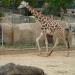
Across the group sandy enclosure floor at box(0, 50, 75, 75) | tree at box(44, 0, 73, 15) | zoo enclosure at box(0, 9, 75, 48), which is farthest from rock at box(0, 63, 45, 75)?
tree at box(44, 0, 73, 15)

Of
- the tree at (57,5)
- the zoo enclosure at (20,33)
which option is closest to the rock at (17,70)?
the zoo enclosure at (20,33)

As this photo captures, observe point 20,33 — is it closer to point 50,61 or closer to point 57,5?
point 50,61

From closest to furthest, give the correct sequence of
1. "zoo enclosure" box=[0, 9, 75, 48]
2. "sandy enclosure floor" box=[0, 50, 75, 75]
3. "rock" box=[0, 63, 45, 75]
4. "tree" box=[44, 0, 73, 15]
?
"rock" box=[0, 63, 45, 75] < "sandy enclosure floor" box=[0, 50, 75, 75] < "zoo enclosure" box=[0, 9, 75, 48] < "tree" box=[44, 0, 73, 15]

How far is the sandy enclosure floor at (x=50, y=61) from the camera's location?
985 cm

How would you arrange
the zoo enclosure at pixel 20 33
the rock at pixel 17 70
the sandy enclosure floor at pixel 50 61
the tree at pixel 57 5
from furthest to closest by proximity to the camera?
the tree at pixel 57 5 → the zoo enclosure at pixel 20 33 → the sandy enclosure floor at pixel 50 61 → the rock at pixel 17 70

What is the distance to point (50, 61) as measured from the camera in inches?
468

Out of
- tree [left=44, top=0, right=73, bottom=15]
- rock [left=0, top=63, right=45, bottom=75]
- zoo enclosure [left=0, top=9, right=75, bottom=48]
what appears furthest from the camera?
tree [left=44, top=0, right=73, bottom=15]

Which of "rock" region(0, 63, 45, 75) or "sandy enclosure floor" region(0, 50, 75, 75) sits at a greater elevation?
"rock" region(0, 63, 45, 75)

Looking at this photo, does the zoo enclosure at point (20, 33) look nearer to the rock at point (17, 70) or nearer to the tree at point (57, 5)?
the tree at point (57, 5)

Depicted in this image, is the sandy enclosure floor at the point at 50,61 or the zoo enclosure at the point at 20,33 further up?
the zoo enclosure at the point at 20,33

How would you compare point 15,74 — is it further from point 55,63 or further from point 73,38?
point 73,38

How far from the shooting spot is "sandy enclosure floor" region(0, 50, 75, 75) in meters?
9.85

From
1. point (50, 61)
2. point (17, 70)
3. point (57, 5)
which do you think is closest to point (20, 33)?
point (50, 61)

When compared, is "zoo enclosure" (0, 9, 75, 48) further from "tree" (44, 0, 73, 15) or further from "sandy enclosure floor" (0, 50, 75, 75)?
"tree" (44, 0, 73, 15)
